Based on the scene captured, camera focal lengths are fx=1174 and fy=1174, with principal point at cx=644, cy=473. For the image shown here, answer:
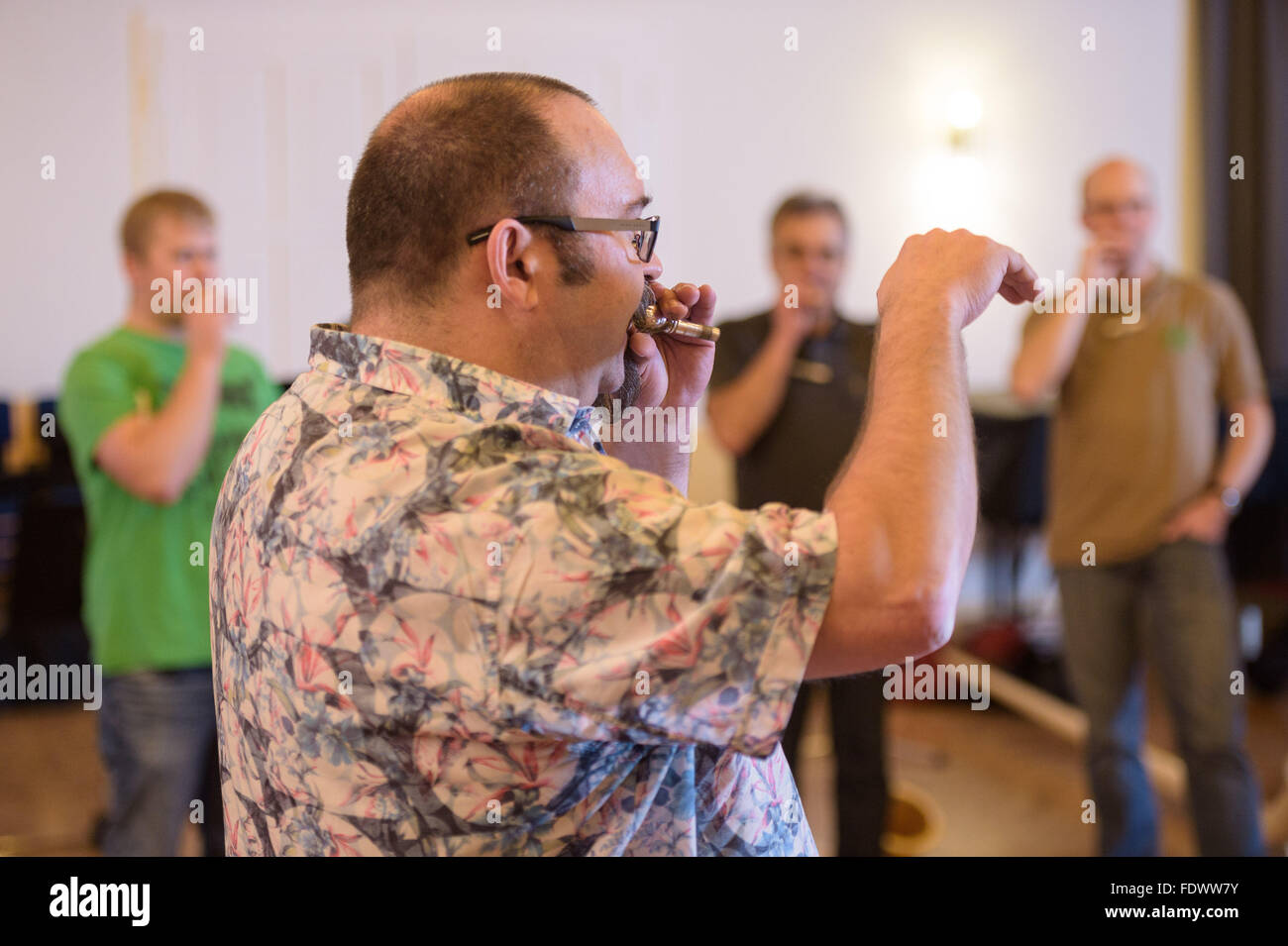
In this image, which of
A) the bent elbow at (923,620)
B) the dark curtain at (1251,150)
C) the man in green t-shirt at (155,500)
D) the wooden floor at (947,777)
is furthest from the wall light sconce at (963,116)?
the bent elbow at (923,620)

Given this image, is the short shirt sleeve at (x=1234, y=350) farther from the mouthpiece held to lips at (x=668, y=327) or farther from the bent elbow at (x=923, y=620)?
the bent elbow at (x=923, y=620)

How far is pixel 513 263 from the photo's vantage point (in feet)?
2.82

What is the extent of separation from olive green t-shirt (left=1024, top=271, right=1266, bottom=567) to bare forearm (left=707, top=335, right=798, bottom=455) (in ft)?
1.81

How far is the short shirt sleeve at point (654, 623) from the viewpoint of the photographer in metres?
0.73

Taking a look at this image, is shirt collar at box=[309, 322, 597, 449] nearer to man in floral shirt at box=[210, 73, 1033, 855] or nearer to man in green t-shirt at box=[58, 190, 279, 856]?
man in floral shirt at box=[210, 73, 1033, 855]

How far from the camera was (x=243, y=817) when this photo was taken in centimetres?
90

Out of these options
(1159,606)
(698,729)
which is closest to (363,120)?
(1159,606)

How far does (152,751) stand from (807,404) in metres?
1.50

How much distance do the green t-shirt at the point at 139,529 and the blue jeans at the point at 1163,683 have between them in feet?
5.86

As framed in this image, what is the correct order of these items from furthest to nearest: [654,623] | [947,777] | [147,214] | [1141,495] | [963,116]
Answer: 1. [963,116]
2. [947,777]
3. [1141,495]
4. [147,214]
5. [654,623]

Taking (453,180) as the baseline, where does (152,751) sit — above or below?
below
